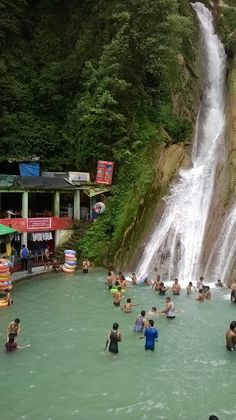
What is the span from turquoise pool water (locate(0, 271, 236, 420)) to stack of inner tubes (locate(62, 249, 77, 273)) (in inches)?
236

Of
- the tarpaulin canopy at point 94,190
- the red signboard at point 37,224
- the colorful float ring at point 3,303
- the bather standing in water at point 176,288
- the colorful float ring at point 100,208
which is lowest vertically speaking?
the colorful float ring at point 3,303

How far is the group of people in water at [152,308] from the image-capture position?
584 inches

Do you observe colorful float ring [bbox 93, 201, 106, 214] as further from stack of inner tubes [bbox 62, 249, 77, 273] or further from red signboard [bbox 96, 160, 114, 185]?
stack of inner tubes [bbox 62, 249, 77, 273]

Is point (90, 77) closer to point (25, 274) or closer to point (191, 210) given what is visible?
point (191, 210)

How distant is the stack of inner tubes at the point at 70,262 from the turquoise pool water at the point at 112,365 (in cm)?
600

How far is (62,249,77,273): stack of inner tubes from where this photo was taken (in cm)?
2698

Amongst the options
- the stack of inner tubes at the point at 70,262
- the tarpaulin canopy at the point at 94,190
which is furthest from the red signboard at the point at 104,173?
the stack of inner tubes at the point at 70,262

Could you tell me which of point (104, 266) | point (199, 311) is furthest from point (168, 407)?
point (104, 266)

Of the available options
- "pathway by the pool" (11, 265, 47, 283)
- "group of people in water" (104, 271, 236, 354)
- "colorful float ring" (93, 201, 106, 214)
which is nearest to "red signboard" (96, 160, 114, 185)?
"colorful float ring" (93, 201, 106, 214)

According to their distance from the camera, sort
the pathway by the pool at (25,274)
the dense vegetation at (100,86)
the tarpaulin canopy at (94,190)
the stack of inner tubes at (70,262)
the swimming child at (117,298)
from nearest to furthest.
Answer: the swimming child at (117,298) < the pathway by the pool at (25,274) < the stack of inner tubes at (70,262) < the tarpaulin canopy at (94,190) < the dense vegetation at (100,86)

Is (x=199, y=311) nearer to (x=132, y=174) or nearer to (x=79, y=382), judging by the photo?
(x=79, y=382)

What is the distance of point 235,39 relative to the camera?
39625 millimetres

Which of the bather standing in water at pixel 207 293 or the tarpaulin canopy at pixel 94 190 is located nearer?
the bather standing in water at pixel 207 293

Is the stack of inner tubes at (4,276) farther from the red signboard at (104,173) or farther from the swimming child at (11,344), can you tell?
the red signboard at (104,173)
